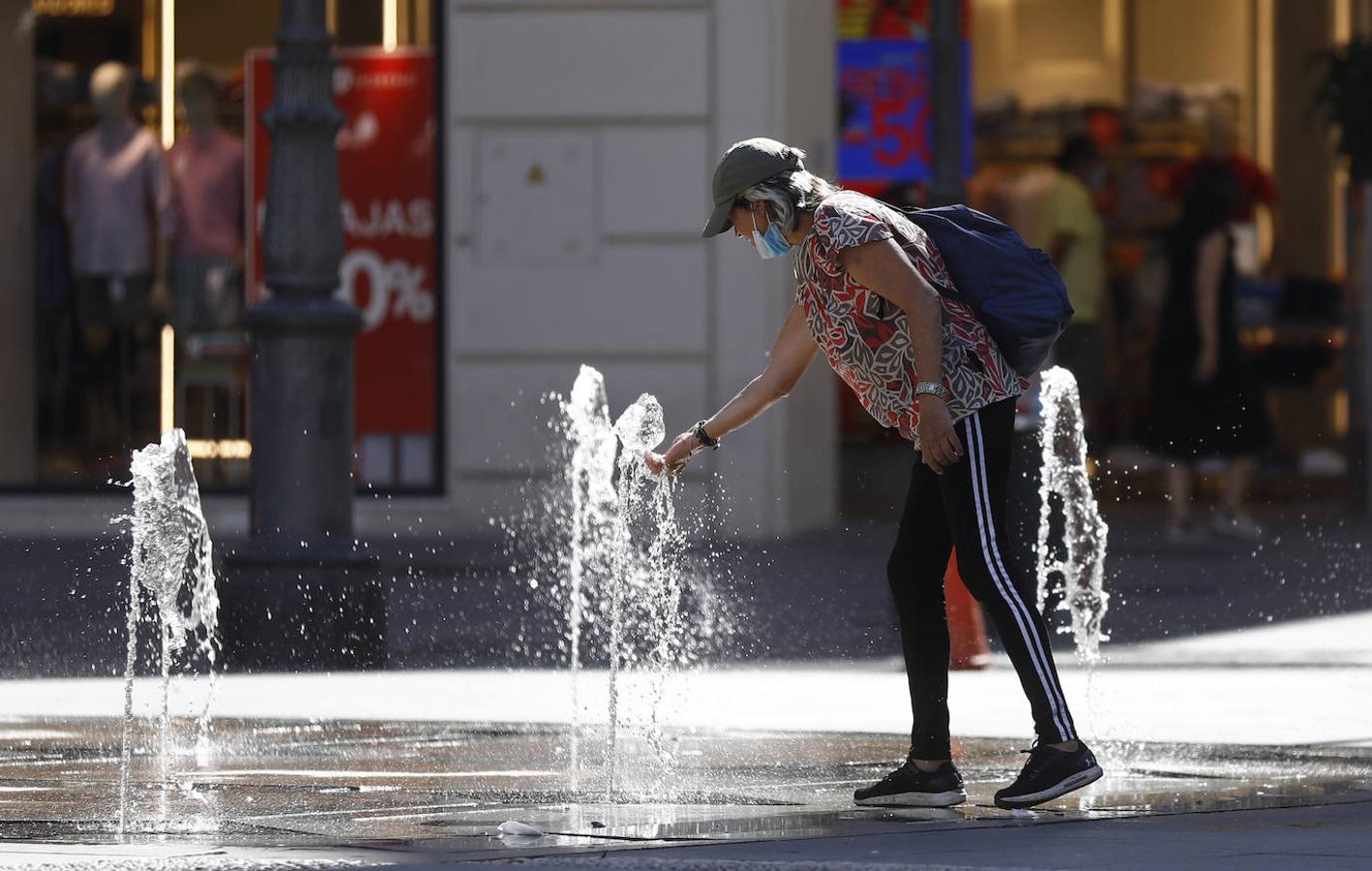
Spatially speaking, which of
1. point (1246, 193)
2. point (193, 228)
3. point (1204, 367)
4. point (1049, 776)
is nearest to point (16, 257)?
point (193, 228)

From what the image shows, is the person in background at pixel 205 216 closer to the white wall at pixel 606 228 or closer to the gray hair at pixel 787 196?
the white wall at pixel 606 228

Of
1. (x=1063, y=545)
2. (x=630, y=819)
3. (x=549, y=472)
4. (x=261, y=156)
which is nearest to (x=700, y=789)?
(x=630, y=819)

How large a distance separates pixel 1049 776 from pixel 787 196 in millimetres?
1357

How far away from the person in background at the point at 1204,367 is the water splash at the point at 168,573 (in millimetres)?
5523

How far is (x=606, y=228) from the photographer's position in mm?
13727

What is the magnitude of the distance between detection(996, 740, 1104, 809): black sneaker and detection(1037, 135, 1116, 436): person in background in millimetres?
9331

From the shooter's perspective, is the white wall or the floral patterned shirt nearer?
the floral patterned shirt

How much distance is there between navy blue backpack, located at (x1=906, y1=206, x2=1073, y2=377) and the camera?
5.77 m

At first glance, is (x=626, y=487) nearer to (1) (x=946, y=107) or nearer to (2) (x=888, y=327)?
(1) (x=946, y=107)

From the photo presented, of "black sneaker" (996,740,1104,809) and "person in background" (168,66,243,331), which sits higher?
"person in background" (168,66,243,331)

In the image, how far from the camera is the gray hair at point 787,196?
227 inches

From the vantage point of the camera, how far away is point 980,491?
18.8 ft

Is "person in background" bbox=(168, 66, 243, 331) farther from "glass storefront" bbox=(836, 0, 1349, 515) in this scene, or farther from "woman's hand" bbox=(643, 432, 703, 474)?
"woman's hand" bbox=(643, 432, 703, 474)

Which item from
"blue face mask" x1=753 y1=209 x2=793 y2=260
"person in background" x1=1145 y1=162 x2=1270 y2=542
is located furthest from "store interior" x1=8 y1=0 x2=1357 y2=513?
"blue face mask" x1=753 y1=209 x2=793 y2=260
